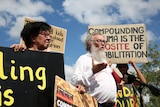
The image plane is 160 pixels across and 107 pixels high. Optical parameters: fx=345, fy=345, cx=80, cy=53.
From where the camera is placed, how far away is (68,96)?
2.81 metres

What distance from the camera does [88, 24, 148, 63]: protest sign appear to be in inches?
218

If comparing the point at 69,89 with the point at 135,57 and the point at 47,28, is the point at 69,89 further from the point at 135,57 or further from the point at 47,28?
the point at 135,57

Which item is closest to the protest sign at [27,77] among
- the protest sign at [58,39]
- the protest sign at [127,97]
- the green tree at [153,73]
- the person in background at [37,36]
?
the person in background at [37,36]

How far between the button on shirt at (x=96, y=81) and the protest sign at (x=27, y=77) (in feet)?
0.91

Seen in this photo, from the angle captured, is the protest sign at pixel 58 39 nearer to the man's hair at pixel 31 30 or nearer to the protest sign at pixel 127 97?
the protest sign at pixel 127 97

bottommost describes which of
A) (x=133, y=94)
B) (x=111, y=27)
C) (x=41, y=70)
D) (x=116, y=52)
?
(x=133, y=94)

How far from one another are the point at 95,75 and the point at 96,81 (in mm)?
64

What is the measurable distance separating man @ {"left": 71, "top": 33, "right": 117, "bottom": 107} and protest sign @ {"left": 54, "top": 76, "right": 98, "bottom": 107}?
0.47 feet

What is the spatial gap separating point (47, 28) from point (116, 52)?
100 inches

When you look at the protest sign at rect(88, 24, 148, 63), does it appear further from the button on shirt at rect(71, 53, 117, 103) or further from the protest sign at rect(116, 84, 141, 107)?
the button on shirt at rect(71, 53, 117, 103)

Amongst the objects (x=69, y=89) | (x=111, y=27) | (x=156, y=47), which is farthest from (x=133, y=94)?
(x=156, y=47)

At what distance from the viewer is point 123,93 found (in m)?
5.50

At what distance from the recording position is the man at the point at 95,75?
10.3 feet

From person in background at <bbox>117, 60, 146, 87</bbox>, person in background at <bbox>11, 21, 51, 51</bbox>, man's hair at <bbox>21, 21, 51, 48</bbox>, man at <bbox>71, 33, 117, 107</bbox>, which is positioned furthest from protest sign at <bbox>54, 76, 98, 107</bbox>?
person in background at <bbox>117, 60, 146, 87</bbox>
